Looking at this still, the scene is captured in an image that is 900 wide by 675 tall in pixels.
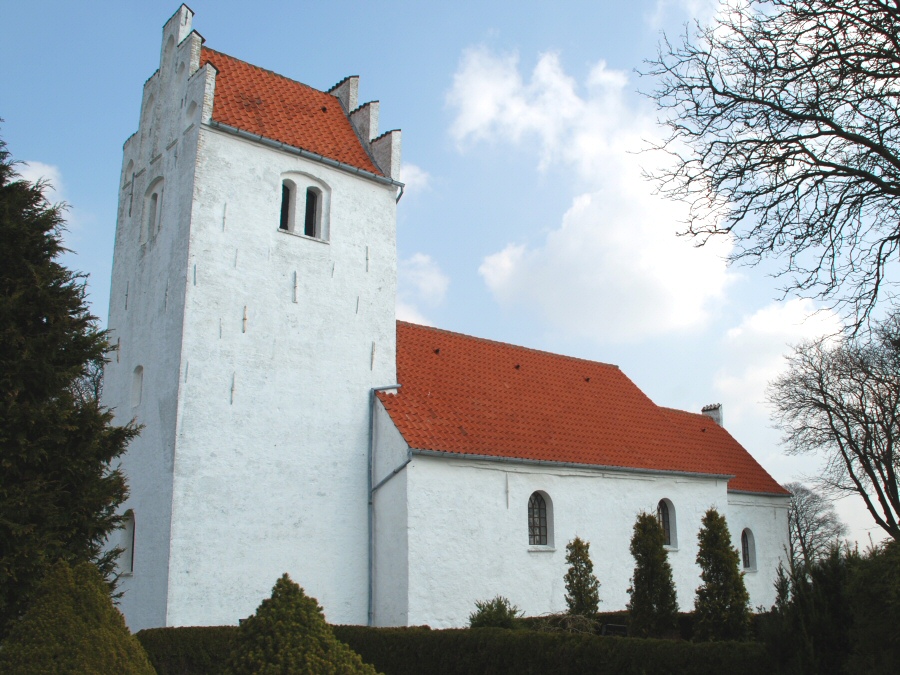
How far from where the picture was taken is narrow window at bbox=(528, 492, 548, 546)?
56.2 feet

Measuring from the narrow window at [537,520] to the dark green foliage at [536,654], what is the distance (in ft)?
19.0

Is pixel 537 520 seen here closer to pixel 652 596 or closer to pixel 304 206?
pixel 652 596

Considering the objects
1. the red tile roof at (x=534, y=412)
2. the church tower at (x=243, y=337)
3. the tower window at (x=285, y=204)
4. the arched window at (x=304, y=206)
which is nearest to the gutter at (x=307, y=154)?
the church tower at (x=243, y=337)

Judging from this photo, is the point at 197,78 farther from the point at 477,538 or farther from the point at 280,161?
the point at 477,538

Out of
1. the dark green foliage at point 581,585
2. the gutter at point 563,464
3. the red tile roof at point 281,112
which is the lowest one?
the dark green foliage at point 581,585

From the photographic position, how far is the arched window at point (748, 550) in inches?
906

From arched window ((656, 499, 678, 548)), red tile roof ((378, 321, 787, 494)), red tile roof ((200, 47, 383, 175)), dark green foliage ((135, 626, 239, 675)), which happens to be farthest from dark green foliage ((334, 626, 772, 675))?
arched window ((656, 499, 678, 548))

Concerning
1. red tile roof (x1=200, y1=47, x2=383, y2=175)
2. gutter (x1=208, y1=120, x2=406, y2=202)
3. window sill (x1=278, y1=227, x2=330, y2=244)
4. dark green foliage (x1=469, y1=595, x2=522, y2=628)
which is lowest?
dark green foliage (x1=469, y1=595, x2=522, y2=628)

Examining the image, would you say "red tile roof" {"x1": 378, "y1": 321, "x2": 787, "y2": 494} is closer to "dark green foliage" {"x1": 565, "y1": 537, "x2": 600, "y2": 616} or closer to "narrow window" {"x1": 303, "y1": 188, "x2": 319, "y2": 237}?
"dark green foliage" {"x1": 565, "y1": 537, "x2": 600, "y2": 616}

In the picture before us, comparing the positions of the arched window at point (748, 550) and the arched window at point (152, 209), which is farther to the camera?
the arched window at point (748, 550)

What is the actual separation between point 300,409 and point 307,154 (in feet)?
17.8

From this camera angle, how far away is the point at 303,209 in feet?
53.2

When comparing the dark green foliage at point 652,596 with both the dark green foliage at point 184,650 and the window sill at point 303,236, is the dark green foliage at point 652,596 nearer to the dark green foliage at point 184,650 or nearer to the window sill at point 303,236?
the dark green foliage at point 184,650

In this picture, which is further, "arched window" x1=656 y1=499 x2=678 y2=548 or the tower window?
"arched window" x1=656 y1=499 x2=678 y2=548
